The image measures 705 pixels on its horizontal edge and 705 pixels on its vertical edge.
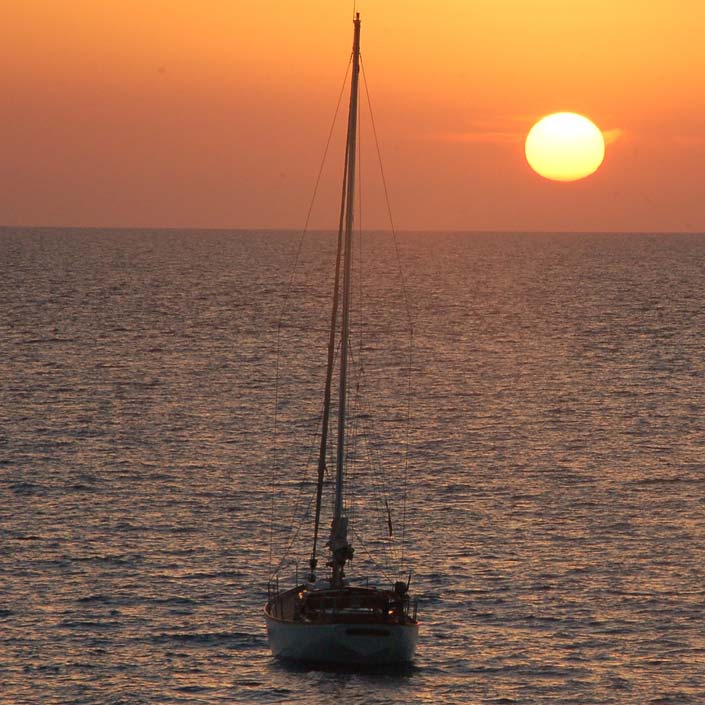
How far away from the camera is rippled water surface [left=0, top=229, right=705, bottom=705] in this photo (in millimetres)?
52750

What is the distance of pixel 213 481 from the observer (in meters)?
84.8

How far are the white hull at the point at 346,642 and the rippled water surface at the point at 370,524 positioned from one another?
0.71 m

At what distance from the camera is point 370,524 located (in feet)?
248

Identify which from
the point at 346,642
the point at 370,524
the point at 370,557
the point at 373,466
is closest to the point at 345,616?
the point at 346,642

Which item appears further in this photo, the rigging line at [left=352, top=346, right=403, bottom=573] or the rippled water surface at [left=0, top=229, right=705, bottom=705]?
the rigging line at [left=352, top=346, right=403, bottom=573]

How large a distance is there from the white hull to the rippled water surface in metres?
0.71

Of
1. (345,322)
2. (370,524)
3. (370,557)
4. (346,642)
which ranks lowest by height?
(346,642)

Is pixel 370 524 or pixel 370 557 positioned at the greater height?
pixel 370 524

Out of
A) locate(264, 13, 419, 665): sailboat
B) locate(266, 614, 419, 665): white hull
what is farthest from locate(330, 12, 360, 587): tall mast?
locate(266, 614, 419, 665): white hull

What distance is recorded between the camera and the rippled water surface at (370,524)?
52.8m

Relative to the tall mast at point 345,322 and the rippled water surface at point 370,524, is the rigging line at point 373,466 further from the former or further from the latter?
the tall mast at point 345,322

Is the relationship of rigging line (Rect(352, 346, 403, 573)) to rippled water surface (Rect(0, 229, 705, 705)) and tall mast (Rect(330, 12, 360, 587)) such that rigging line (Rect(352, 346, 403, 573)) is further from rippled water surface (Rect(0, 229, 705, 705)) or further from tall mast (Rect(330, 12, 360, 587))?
tall mast (Rect(330, 12, 360, 587))

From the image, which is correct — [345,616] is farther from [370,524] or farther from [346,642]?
[370,524]

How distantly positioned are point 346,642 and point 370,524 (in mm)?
23970
